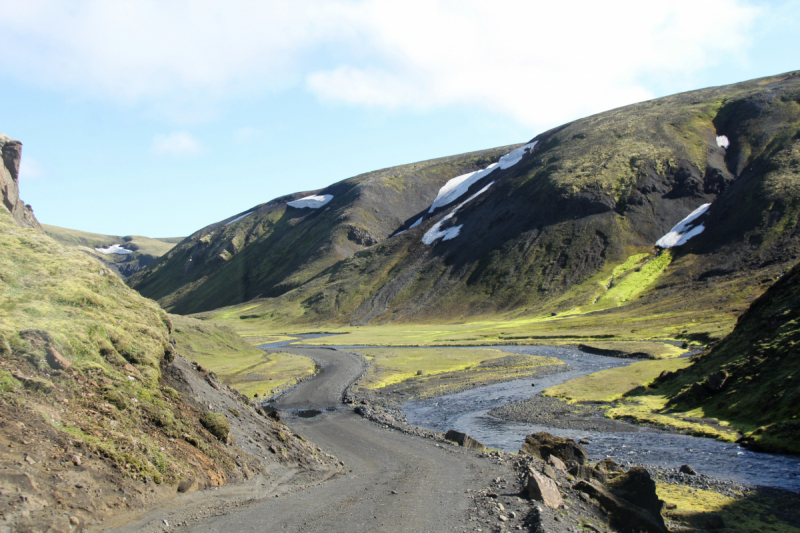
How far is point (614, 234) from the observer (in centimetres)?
13662

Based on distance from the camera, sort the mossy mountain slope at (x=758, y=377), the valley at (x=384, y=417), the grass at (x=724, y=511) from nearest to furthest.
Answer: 1. the valley at (x=384, y=417)
2. the grass at (x=724, y=511)
3. the mossy mountain slope at (x=758, y=377)

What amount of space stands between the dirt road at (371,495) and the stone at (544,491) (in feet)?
7.76

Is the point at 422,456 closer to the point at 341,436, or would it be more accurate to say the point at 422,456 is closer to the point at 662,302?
the point at 341,436

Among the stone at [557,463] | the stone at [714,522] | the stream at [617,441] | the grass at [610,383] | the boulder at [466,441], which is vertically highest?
the stone at [557,463]

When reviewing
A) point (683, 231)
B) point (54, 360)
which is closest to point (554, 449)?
point (54, 360)

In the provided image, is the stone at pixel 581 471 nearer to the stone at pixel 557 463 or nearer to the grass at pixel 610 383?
the stone at pixel 557 463

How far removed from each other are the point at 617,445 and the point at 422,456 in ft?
36.1

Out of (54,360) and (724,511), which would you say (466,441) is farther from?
(54,360)

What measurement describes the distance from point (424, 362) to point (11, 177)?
1937 inches

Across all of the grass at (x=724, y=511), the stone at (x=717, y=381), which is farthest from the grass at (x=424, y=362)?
the grass at (x=724, y=511)

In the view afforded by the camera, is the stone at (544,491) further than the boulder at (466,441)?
No

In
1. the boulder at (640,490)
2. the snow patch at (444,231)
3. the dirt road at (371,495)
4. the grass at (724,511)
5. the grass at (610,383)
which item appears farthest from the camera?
the snow patch at (444,231)

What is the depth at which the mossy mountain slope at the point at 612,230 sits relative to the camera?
109000 mm

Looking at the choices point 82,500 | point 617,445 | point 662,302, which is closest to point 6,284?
point 82,500
